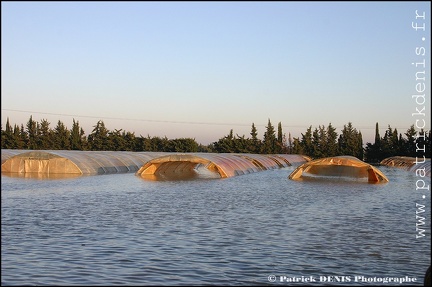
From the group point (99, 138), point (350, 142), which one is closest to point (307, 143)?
point (350, 142)

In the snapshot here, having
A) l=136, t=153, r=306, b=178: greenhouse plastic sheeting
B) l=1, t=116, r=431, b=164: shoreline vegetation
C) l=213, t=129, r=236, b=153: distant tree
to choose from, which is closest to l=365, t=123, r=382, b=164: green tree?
l=1, t=116, r=431, b=164: shoreline vegetation

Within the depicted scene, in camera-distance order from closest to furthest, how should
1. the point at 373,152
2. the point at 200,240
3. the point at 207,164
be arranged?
1. the point at 200,240
2. the point at 207,164
3. the point at 373,152

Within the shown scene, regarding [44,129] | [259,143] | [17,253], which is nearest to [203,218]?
[17,253]

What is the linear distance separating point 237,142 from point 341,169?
114 ft

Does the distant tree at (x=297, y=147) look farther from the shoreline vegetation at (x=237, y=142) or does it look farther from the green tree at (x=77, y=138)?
the green tree at (x=77, y=138)

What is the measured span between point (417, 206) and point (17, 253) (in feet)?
45.3

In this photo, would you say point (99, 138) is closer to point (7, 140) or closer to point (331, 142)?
point (7, 140)

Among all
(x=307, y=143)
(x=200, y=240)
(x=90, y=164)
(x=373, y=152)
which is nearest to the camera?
(x=200, y=240)

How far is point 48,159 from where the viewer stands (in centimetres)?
3362

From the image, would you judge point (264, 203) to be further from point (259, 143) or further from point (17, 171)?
point (259, 143)

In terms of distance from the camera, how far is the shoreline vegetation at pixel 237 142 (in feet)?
209

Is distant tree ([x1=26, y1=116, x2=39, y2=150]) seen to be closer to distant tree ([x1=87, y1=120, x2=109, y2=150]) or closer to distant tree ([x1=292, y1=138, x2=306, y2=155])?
distant tree ([x1=87, y1=120, x2=109, y2=150])

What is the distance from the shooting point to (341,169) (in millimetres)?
44156

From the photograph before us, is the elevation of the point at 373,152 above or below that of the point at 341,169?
above
